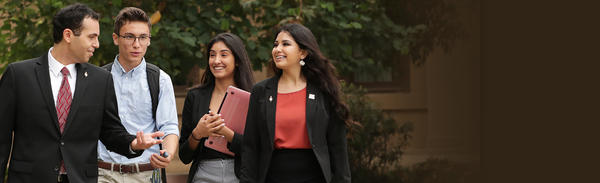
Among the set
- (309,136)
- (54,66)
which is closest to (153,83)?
(54,66)

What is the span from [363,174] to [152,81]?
771 cm

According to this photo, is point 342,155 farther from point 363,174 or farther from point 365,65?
point 363,174

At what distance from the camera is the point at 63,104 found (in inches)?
177

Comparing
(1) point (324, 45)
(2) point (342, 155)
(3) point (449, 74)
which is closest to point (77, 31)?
(2) point (342, 155)

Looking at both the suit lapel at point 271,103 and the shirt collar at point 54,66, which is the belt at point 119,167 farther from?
the suit lapel at point 271,103

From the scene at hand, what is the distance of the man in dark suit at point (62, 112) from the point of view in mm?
4371

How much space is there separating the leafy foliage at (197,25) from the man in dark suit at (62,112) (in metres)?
3.97

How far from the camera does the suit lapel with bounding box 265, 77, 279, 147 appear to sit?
4.83 m

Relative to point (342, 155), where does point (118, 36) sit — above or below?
above

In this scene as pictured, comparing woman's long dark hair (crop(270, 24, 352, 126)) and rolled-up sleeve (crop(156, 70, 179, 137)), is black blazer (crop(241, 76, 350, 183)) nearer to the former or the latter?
woman's long dark hair (crop(270, 24, 352, 126))

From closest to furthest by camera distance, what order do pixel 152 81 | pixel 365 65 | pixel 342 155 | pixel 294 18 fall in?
pixel 342 155
pixel 152 81
pixel 294 18
pixel 365 65

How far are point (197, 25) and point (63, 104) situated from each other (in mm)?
4673

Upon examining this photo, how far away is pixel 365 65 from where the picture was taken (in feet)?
34.9

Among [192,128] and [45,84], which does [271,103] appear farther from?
[45,84]
